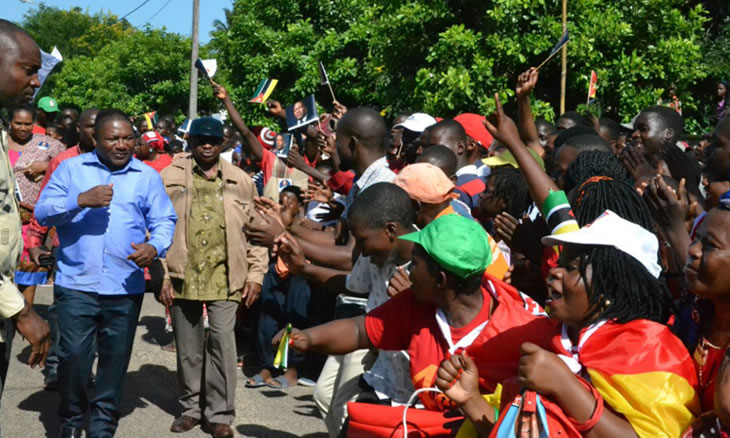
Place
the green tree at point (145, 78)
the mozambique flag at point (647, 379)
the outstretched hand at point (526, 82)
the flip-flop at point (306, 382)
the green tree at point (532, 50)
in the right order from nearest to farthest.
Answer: the mozambique flag at point (647, 379)
the outstretched hand at point (526, 82)
the flip-flop at point (306, 382)
the green tree at point (532, 50)
the green tree at point (145, 78)

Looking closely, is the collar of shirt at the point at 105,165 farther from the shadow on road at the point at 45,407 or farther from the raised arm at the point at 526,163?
the raised arm at the point at 526,163

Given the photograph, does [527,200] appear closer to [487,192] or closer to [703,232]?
[487,192]

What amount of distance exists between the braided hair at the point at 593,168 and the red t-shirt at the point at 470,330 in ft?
3.63

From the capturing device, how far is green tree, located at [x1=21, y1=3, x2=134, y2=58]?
232ft

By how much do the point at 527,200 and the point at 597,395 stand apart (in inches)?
110

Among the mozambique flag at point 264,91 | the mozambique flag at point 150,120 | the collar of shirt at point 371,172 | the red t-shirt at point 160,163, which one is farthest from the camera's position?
the mozambique flag at point 150,120

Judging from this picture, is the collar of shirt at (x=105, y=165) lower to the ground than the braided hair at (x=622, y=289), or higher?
higher

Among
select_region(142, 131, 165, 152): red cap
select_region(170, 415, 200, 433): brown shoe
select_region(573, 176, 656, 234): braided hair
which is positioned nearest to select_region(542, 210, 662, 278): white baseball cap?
select_region(573, 176, 656, 234): braided hair

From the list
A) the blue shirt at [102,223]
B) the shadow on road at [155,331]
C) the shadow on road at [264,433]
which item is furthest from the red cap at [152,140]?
the shadow on road at [264,433]

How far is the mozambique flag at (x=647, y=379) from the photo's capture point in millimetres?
2650

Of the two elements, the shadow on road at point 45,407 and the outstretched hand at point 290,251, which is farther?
the shadow on road at point 45,407

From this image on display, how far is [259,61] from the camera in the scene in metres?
26.4

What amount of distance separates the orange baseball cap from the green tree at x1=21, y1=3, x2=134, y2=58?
68413 mm

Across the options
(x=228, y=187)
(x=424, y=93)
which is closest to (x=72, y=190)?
(x=228, y=187)
